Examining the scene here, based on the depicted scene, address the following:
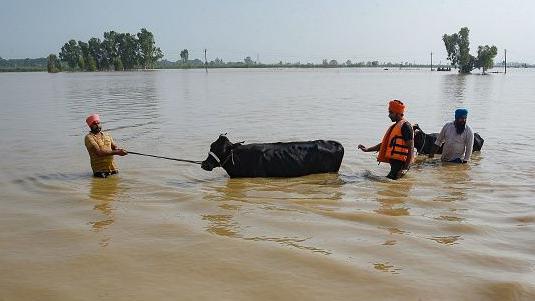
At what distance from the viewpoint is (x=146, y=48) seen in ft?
495

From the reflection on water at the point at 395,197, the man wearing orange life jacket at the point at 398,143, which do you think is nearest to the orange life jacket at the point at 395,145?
the man wearing orange life jacket at the point at 398,143

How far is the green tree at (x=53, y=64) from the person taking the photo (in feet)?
427

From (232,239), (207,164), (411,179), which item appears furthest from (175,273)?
(411,179)

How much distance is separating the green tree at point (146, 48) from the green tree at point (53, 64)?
964 inches

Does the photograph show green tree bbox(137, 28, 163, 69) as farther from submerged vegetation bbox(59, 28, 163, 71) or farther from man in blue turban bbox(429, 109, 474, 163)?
man in blue turban bbox(429, 109, 474, 163)

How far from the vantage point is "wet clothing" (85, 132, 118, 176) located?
349 inches

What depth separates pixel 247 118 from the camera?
20.8 m

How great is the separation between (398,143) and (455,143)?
92.3 inches

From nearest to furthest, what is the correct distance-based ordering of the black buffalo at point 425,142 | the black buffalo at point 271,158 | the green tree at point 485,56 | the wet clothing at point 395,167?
the black buffalo at point 271,158, the wet clothing at point 395,167, the black buffalo at point 425,142, the green tree at point 485,56

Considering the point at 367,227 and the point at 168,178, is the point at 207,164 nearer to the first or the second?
the point at 168,178

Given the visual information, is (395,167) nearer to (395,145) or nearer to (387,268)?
(395,145)

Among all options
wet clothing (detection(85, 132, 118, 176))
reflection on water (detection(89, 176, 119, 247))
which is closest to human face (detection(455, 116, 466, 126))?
reflection on water (detection(89, 176, 119, 247))

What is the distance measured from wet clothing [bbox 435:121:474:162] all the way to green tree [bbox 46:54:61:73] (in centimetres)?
13588

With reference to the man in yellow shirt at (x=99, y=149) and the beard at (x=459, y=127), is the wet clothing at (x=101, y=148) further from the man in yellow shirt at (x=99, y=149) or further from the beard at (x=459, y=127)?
the beard at (x=459, y=127)
